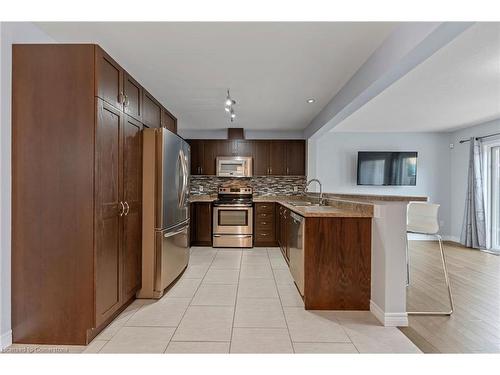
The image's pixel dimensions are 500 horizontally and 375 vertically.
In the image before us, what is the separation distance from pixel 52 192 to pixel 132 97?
1.10 m

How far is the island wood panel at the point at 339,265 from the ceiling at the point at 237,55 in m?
1.48

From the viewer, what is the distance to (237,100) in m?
3.70

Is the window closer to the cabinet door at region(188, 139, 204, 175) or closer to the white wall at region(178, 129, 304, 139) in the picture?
the white wall at region(178, 129, 304, 139)

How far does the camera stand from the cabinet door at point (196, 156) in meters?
5.59

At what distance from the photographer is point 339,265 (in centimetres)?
244

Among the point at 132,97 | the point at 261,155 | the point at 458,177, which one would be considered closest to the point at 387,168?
the point at 458,177

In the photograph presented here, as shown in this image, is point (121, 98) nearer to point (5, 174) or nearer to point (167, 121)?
point (5, 174)

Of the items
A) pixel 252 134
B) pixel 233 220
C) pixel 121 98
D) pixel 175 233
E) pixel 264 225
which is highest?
pixel 252 134

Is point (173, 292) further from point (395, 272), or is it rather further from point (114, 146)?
point (395, 272)

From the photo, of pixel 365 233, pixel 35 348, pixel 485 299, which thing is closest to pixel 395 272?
pixel 365 233

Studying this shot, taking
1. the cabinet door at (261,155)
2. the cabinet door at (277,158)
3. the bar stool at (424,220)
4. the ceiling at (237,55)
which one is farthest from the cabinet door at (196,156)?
the bar stool at (424,220)

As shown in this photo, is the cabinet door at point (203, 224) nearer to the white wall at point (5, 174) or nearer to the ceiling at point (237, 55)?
the ceiling at point (237, 55)

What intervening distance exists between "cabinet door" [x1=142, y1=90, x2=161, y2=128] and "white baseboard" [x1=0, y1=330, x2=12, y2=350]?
196cm

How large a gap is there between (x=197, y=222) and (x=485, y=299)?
4107 mm
